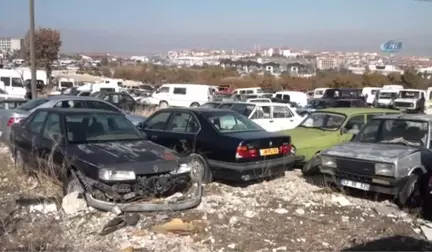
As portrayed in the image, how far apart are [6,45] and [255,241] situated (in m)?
138

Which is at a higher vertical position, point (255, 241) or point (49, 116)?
point (49, 116)

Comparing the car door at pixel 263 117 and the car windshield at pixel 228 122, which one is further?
the car door at pixel 263 117

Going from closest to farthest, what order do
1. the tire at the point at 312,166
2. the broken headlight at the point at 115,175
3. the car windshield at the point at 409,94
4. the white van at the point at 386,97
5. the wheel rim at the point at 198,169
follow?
the broken headlight at the point at 115,175
the wheel rim at the point at 198,169
the tire at the point at 312,166
the car windshield at the point at 409,94
the white van at the point at 386,97

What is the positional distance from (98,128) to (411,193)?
507cm

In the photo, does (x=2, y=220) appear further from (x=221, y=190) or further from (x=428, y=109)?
(x=428, y=109)

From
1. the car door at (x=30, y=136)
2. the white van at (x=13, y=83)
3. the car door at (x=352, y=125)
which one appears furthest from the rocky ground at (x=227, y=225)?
the white van at (x=13, y=83)

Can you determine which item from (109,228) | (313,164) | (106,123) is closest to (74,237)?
(109,228)

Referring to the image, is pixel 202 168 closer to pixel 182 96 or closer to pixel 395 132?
pixel 395 132

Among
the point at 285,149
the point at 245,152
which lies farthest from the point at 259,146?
the point at 285,149

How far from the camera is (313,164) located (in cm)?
941

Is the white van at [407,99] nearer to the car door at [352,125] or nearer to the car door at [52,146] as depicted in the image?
the car door at [352,125]

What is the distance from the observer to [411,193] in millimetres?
7539

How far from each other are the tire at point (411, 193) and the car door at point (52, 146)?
16.9ft

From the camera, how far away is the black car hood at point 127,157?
260 inches
